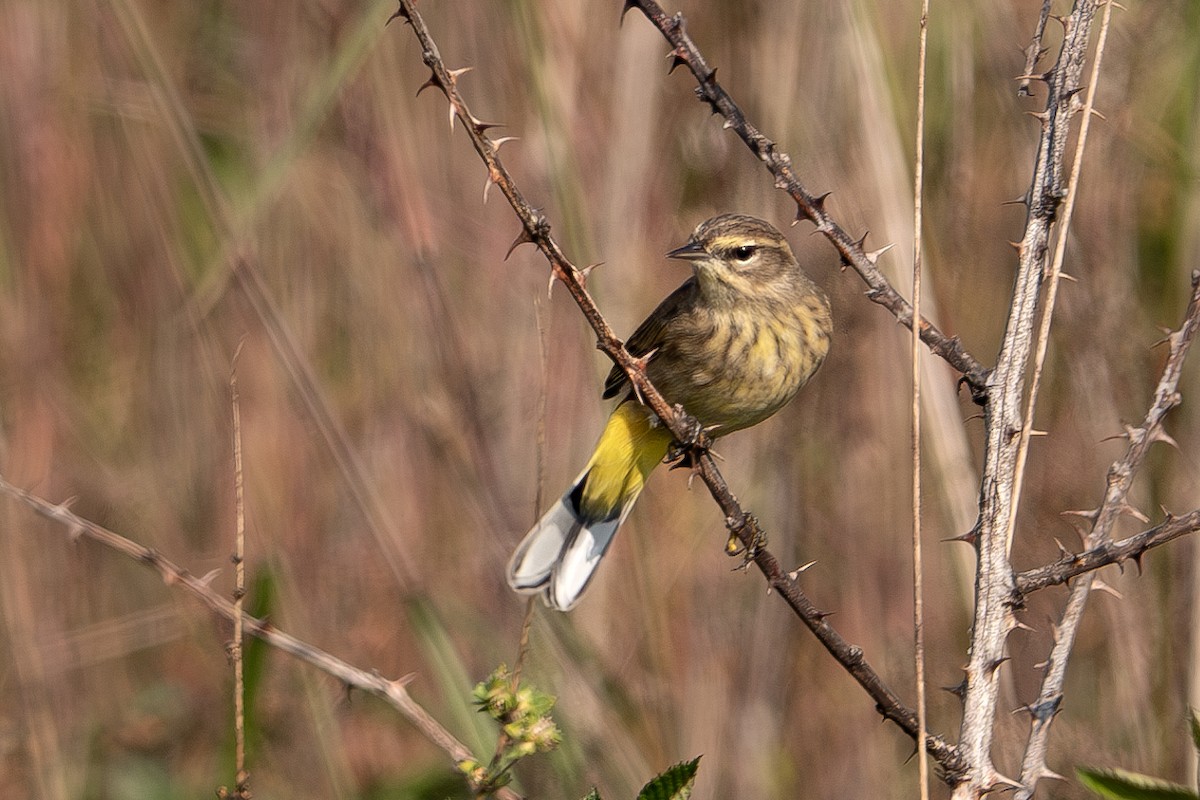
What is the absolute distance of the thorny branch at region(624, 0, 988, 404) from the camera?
1704 millimetres

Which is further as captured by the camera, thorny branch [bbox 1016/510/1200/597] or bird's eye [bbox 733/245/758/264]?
bird's eye [bbox 733/245/758/264]

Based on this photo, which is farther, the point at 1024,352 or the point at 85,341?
the point at 85,341

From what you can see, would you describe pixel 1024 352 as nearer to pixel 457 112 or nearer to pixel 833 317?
pixel 457 112

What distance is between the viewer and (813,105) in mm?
3078

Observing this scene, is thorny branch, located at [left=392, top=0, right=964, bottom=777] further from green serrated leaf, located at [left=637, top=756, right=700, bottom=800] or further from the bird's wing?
the bird's wing

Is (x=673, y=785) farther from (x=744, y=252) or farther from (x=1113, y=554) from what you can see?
(x=744, y=252)

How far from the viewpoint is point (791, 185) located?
1734 mm

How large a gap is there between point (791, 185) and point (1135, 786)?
34.4 inches

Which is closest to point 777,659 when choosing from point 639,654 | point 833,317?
point 639,654

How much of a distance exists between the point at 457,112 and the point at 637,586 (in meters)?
1.86

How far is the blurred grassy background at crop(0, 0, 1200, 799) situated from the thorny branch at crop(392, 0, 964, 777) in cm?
89

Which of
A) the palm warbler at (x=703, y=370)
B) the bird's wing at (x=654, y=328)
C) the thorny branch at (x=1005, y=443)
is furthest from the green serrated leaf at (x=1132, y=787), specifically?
the bird's wing at (x=654, y=328)

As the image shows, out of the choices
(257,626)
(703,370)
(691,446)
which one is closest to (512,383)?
(703,370)

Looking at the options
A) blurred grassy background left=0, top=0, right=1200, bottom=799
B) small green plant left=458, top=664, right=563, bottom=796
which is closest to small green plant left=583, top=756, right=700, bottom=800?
small green plant left=458, top=664, right=563, bottom=796
